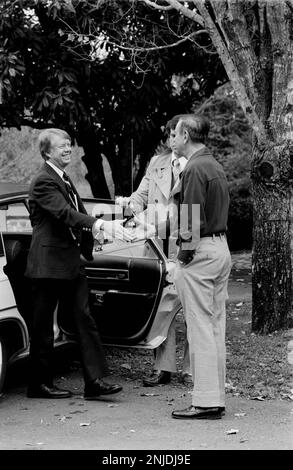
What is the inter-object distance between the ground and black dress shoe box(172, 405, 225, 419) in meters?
0.05

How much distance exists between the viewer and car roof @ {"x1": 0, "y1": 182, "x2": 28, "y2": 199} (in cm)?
662

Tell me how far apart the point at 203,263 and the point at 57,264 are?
109 cm

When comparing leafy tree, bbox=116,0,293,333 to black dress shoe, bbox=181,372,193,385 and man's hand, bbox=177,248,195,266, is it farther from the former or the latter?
man's hand, bbox=177,248,195,266

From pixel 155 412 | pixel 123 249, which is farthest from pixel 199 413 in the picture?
pixel 123 249

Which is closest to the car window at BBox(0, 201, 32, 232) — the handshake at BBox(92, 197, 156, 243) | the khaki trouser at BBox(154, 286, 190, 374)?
the handshake at BBox(92, 197, 156, 243)

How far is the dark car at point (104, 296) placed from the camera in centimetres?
633

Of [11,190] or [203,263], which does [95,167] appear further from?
[203,263]

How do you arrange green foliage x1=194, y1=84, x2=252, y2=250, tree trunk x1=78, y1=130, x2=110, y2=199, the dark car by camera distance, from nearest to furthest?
1. the dark car
2. tree trunk x1=78, y1=130, x2=110, y2=199
3. green foliage x1=194, y1=84, x2=252, y2=250

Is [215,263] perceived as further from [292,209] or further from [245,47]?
[245,47]

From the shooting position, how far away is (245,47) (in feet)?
26.4

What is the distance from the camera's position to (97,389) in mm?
6293

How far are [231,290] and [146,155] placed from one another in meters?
3.34

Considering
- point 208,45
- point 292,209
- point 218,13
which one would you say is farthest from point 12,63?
point 292,209

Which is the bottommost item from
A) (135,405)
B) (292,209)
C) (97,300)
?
(135,405)
